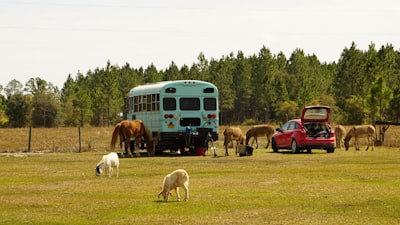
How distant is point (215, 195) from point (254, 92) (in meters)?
137

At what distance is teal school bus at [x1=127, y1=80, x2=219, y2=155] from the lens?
41.0 m

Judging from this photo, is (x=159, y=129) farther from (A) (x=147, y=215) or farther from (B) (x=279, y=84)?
(B) (x=279, y=84)

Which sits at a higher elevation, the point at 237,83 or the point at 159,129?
the point at 237,83

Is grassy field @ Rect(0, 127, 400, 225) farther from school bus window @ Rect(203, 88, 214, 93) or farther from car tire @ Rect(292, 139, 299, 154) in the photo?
school bus window @ Rect(203, 88, 214, 93)

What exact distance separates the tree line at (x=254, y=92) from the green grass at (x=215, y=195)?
3055 inches

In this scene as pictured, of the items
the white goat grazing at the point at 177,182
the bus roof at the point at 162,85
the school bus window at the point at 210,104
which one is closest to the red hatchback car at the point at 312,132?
the school bus window at the point at 210,104

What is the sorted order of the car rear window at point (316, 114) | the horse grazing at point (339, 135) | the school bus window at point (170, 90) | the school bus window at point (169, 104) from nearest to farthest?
the school bus window at point (169, 104) → the school bus window at point (170, 90) → the car rear window at point (316, 114) → the horse grazing at point (339, 135)

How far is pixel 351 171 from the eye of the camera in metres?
27.6

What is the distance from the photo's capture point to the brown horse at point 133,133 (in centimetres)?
4159

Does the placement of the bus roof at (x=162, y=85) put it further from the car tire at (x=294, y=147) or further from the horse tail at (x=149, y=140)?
the car tire at (x=294, y=147)

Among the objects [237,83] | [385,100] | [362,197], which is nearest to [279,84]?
Answer: [237,83]

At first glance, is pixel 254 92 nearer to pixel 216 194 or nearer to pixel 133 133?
pixel 133 133

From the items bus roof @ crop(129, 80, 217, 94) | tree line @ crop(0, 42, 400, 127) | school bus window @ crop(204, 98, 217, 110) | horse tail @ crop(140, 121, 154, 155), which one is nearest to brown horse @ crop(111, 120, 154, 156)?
horse tail @ crop(140, 121, 154, 155)

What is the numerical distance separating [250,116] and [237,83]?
16.3 m
